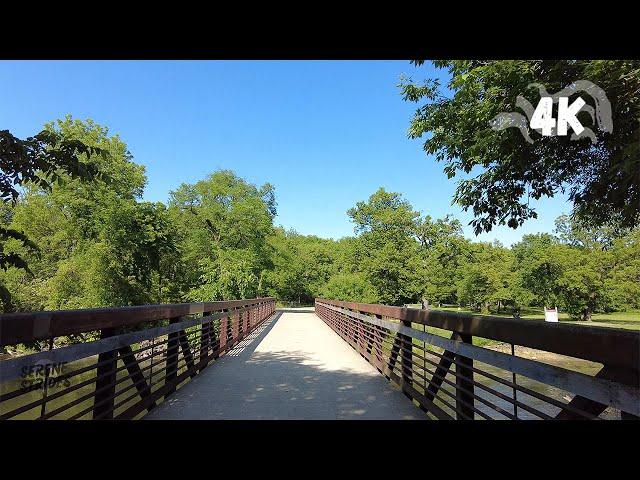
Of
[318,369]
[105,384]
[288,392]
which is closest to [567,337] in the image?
[105,384]

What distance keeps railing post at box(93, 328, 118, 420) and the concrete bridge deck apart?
2.64 ft

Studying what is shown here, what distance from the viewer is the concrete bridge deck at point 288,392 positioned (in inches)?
141

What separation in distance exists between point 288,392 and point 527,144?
3.92 meters

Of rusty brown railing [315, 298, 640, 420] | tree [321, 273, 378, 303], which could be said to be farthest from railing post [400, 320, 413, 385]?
tree [321, 273, 378, 303]

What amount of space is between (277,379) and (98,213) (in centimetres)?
1967

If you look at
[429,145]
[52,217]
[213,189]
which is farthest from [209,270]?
[429,145]

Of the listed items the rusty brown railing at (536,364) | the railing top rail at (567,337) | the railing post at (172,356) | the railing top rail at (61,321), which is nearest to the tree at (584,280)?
the rusty brown railing at (536,364)

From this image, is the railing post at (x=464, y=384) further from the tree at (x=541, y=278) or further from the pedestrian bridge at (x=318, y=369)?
the tree at (x=541, y=278)

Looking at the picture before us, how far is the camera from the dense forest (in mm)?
19844

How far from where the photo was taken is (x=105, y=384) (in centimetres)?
276

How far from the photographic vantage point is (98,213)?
2106cm

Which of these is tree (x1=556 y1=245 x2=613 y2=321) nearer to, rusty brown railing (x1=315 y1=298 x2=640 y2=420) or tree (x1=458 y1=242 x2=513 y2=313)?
tree (x1=458 y1=242 x2=513 y2=313)

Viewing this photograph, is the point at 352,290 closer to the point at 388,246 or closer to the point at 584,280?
the point at 388,246
